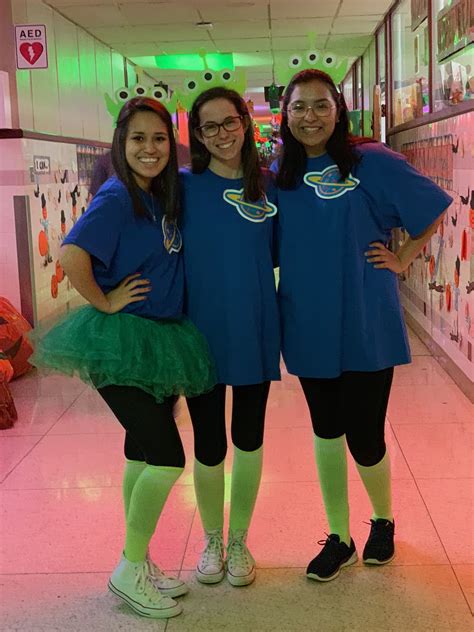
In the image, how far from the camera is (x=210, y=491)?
2607mm

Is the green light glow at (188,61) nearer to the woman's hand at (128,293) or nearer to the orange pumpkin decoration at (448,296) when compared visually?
the orange pumpkin decoration at (448,296)

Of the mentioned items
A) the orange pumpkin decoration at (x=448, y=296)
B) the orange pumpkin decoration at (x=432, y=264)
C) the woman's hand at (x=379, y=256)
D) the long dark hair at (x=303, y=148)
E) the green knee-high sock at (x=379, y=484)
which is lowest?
the green knee-high sock at (x=379, y=484)

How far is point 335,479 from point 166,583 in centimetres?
63

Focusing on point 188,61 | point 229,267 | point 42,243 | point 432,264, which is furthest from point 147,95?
point 188,61

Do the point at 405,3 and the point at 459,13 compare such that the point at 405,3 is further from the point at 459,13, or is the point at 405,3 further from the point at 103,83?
the point at 103,83

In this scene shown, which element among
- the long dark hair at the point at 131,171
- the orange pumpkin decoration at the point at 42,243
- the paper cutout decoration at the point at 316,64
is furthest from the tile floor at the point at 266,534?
the orange pumpkin decoration at the point at 42,243

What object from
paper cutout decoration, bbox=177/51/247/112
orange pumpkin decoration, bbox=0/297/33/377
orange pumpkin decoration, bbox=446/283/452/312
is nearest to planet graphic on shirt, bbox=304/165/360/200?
paper cutout decoration, bbox=177/51/247/112

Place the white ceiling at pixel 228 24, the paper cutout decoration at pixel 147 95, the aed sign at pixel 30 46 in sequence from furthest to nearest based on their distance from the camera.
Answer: the white ceiling at pixel 228 24 < the aed sign at pixel 30 46 < the paper cutout decoration at pixel 147 95

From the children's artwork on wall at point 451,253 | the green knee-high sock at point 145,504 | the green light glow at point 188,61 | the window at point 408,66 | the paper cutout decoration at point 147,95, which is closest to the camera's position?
the green knee-high sock at point 145,504

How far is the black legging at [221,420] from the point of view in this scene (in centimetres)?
252

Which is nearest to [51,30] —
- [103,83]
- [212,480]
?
[103,83]

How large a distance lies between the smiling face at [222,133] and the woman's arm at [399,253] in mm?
510

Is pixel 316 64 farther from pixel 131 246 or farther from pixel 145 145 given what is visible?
pixel 131 246

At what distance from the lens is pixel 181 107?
2.64 meters
